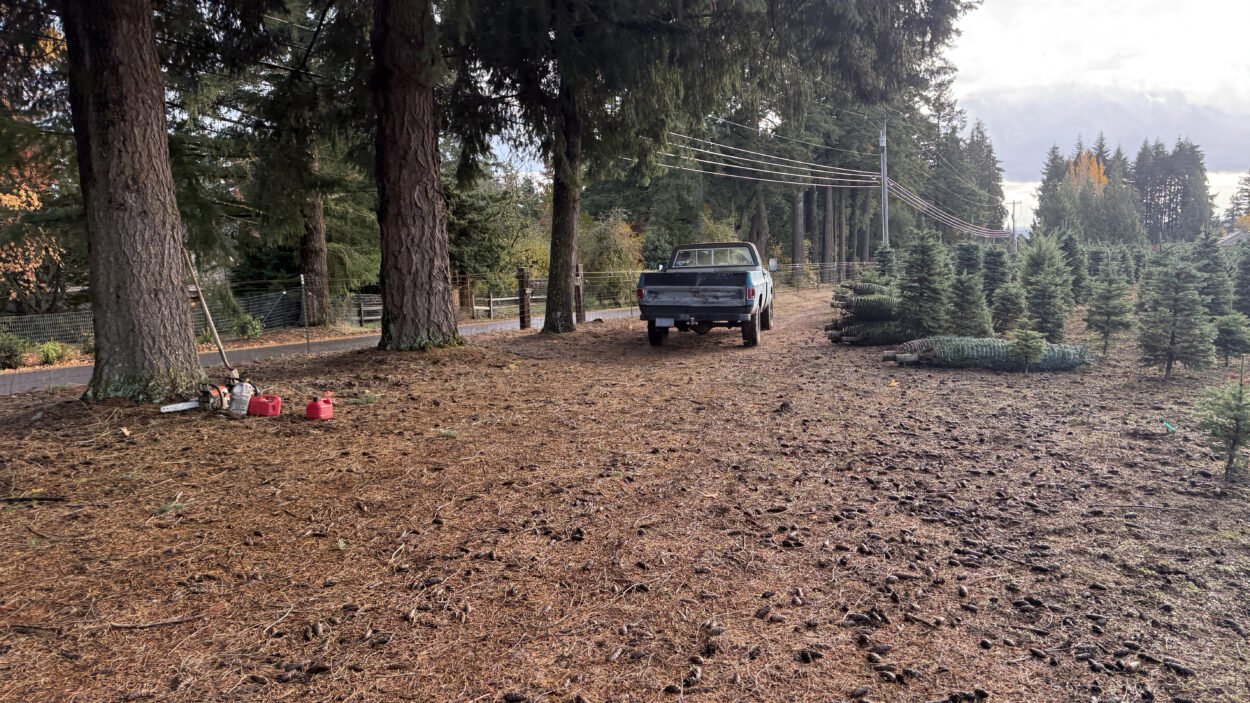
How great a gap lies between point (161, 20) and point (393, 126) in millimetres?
3041

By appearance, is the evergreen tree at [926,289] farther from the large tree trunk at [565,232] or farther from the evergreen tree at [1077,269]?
the evergreen tree at [1077,269]

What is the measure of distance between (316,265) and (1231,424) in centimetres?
1946

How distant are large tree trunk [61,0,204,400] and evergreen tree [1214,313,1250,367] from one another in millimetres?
12911

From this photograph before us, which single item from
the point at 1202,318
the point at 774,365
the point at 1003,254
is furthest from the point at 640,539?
the point at 1003,254

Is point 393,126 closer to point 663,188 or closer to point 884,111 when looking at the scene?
point 663,188

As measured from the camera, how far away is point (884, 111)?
41094 millimetres

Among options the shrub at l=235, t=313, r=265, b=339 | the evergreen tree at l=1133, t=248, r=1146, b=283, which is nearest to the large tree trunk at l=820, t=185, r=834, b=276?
the evergreen tree at l=1133, t=248, r=1146, b=283

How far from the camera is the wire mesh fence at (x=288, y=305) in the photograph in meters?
14.9

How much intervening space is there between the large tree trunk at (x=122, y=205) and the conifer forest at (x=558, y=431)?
0.03 metres

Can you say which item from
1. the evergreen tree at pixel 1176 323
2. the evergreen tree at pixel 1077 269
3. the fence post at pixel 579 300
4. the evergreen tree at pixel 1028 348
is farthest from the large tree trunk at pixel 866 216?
the evergreen tree at pixel 1028 348

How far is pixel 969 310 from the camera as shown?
1174cm

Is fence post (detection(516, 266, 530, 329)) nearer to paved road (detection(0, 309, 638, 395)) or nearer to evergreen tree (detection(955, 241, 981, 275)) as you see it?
paved road (detection(0, 309, 638, 395))

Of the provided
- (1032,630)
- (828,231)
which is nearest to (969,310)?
(1032,630)

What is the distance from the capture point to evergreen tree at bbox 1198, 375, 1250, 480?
4.65m
